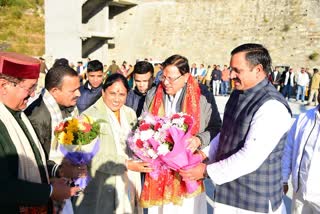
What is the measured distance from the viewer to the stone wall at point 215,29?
23.1 metres

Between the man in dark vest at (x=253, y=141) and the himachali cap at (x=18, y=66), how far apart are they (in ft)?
4.69

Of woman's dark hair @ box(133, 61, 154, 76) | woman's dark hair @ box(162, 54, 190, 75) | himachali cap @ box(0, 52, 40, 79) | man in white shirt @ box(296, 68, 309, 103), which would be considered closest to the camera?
himachali cap @ box(0, 52, 40, 79)

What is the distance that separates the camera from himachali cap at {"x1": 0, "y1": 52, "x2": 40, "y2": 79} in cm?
192

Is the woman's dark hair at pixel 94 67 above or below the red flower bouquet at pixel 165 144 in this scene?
above

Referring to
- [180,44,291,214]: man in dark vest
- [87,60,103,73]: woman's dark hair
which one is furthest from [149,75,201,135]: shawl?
[87,60,103,73]: woman's dark hair

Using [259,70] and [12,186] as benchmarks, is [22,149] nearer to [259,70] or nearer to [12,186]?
[12,186]

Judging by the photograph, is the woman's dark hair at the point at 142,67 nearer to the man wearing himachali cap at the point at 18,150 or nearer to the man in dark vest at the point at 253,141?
the man in dark vest at the point at 253,141

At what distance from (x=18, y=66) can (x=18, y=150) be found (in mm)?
468

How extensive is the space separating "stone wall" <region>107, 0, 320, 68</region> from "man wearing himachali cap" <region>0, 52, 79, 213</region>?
22528 mm

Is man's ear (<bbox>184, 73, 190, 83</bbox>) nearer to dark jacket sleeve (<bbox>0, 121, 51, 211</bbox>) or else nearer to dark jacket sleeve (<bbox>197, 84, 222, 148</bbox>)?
dark jacket sleeve (<bbox>197, 84, 222, 148</bbox>)

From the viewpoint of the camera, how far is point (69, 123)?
236 centimetres

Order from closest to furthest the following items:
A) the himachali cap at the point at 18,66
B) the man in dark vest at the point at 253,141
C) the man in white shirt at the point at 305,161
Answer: the himachali cap at the point at 18,66, the man in dark vest at the point at 253,141, the man in white shirt at the point at 305,161

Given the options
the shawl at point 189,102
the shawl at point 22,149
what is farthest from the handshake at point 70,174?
the shawl at point 189,102

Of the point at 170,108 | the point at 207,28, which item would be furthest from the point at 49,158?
the point at 207,28
